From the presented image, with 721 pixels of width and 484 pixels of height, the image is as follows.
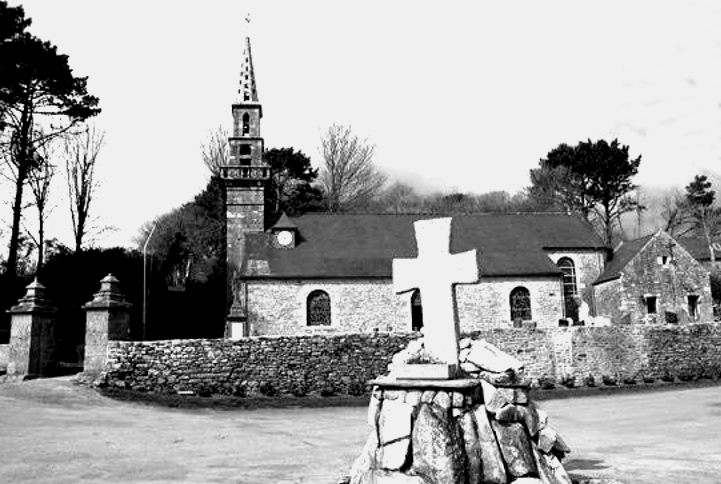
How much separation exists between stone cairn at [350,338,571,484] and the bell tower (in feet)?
83.2

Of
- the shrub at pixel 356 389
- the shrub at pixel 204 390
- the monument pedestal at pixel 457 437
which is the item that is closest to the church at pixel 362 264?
the shrub at pixel 356 389

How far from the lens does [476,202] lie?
5244 cm

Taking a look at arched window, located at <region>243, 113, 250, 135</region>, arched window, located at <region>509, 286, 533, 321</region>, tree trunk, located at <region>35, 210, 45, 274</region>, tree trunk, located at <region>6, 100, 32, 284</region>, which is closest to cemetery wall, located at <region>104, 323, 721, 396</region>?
arched window, located at <region>509, 286, 533, 321</region>

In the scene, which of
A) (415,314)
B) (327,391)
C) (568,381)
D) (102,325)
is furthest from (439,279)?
(415,314)

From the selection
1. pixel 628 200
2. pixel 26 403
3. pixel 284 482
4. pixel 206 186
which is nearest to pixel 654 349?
pixel 284 482

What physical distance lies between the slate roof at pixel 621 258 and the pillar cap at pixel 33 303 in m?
25.0

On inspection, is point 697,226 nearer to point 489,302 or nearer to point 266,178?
point 489,302

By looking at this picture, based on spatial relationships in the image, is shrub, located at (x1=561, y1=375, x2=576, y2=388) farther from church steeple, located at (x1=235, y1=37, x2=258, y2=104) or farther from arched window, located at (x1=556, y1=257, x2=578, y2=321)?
church steeple, located at (x1=235, y1=37, x2=258, y2=104)

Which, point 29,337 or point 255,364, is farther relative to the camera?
point 255,364

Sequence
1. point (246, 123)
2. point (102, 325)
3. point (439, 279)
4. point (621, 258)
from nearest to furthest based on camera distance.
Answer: point (439, 279) → point (102, 325) → point (621, 258) → point (246, 123)

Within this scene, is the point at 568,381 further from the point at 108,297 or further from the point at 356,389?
the point at 108,297

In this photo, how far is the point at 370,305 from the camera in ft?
89.0

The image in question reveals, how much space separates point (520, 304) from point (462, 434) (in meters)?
23.4

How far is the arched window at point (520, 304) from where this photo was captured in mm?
27797
